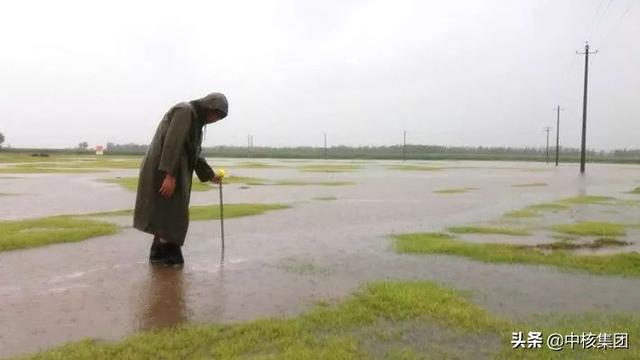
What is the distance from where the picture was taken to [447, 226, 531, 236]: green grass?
1127cm

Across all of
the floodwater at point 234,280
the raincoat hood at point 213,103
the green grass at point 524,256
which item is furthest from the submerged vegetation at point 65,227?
the green grass at point 524,256

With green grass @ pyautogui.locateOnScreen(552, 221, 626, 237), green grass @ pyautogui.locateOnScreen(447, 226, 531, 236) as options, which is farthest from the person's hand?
green grass @ pyautogui.locateOnScreen(552, 221, 626, 237)

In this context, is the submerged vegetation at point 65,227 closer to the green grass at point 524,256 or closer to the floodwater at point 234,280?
the floodwater at point 234,280

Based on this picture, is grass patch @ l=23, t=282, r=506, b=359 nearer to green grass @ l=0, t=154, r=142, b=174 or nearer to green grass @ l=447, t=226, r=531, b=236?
green grass @ l=447, t=226, r=531, b=236

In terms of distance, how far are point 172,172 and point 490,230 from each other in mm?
7014

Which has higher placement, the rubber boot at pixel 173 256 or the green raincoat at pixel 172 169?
the green raincoat at pixel 172 169

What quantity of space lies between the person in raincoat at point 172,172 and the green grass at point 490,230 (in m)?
5.85

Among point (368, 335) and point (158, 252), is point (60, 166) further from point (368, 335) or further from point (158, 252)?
point (368, 335)

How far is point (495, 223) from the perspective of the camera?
12.9 m

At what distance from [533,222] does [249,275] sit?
8250 mm

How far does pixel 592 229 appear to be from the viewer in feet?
38.2

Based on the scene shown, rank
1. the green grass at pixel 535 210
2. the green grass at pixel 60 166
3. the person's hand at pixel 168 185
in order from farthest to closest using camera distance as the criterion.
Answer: the green grass at pixel 60 166 < the green grass at pixel 535 210 < the person's hand at pixel 168 185

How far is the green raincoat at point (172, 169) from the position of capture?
23.2ft

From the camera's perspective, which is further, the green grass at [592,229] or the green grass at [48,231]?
the green grass at [592,229]
